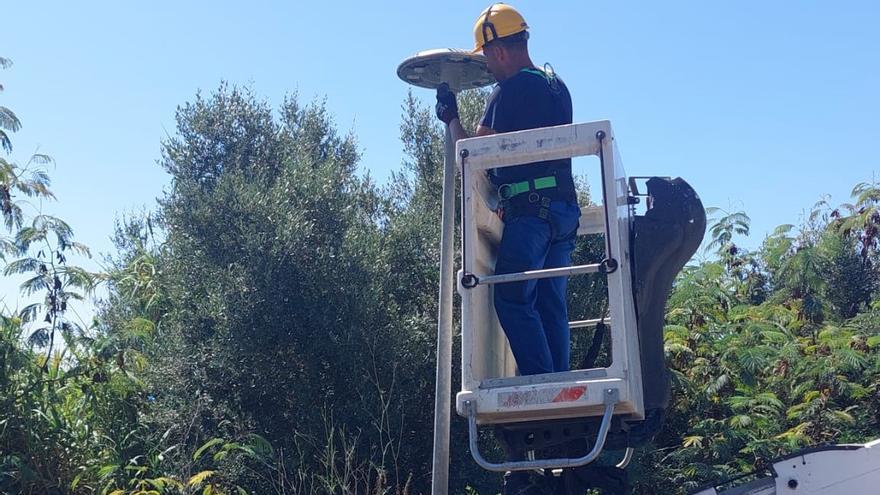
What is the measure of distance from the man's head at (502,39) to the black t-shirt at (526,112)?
17 cm

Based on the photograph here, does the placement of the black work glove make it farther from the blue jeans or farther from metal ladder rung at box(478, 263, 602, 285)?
metal ladder rung at box(478, 263, 602, 285)

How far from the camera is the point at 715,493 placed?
158 inches

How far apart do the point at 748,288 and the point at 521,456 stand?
10.9m

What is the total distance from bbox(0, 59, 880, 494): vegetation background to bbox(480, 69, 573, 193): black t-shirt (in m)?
4.45

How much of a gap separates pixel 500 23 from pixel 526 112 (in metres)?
0.51

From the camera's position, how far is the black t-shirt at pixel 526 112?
4707 mm

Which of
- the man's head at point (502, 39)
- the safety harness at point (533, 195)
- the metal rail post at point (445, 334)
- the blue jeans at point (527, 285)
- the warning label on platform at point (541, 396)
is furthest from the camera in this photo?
the metal rail post at point (445, 334)

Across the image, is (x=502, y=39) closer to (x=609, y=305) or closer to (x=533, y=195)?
(x=533, y=195)

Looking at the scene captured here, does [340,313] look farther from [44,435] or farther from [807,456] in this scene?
[807,456]

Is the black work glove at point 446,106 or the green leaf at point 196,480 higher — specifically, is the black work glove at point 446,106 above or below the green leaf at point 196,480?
above

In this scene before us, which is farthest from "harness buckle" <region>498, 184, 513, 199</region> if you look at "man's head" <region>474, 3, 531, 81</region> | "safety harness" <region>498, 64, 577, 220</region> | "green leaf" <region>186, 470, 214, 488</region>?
"green leaf" <region>186, 470, 214, 488</region>

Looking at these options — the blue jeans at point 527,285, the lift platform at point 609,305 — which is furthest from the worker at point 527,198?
the lift platform at point 609,305

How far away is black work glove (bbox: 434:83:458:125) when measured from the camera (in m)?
5.04

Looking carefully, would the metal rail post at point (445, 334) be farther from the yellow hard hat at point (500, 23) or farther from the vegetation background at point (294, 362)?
the vegetation background at point (294, 362)
